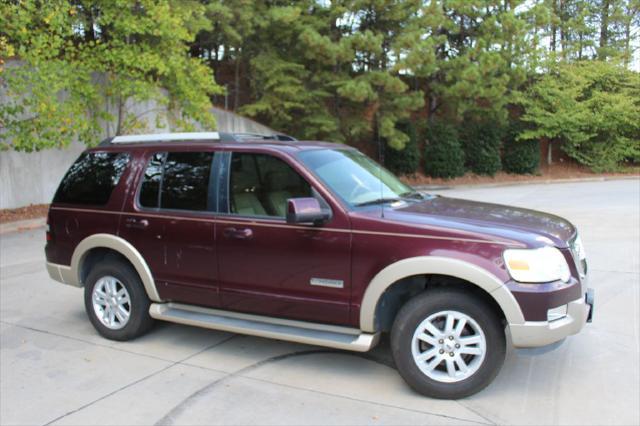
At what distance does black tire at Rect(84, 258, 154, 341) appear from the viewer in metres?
5.00

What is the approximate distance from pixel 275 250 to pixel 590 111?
77.4 ft

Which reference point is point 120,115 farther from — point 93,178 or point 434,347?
point 434,347

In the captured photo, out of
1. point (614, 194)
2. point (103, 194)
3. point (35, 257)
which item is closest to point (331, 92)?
point (614, 194)

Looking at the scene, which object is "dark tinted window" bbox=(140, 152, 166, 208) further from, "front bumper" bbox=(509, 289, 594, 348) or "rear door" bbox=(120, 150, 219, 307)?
"front bumper" bbox=(509, 289, 594, 348)

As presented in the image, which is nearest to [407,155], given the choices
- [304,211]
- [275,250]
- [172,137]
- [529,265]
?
[172,137]

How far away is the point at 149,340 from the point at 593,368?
12.6 ft

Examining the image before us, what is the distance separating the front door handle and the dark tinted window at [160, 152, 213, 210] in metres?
0.32

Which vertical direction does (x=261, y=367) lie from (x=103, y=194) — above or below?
below

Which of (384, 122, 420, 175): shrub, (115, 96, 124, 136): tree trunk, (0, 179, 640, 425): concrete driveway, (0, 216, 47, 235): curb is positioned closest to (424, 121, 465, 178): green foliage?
(384, 122, 420, 175): shrub

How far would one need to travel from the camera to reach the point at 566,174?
24406 mm

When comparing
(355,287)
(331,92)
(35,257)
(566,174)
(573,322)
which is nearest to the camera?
(573,322)

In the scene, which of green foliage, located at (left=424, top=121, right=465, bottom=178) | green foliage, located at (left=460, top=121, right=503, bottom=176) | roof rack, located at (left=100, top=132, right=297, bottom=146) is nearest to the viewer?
roof rack, located at (left=100, top=132, right=297, bottom=146)

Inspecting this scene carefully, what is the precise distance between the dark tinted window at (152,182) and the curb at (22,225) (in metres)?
8.52

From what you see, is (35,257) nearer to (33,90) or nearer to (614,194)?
(33,90)
